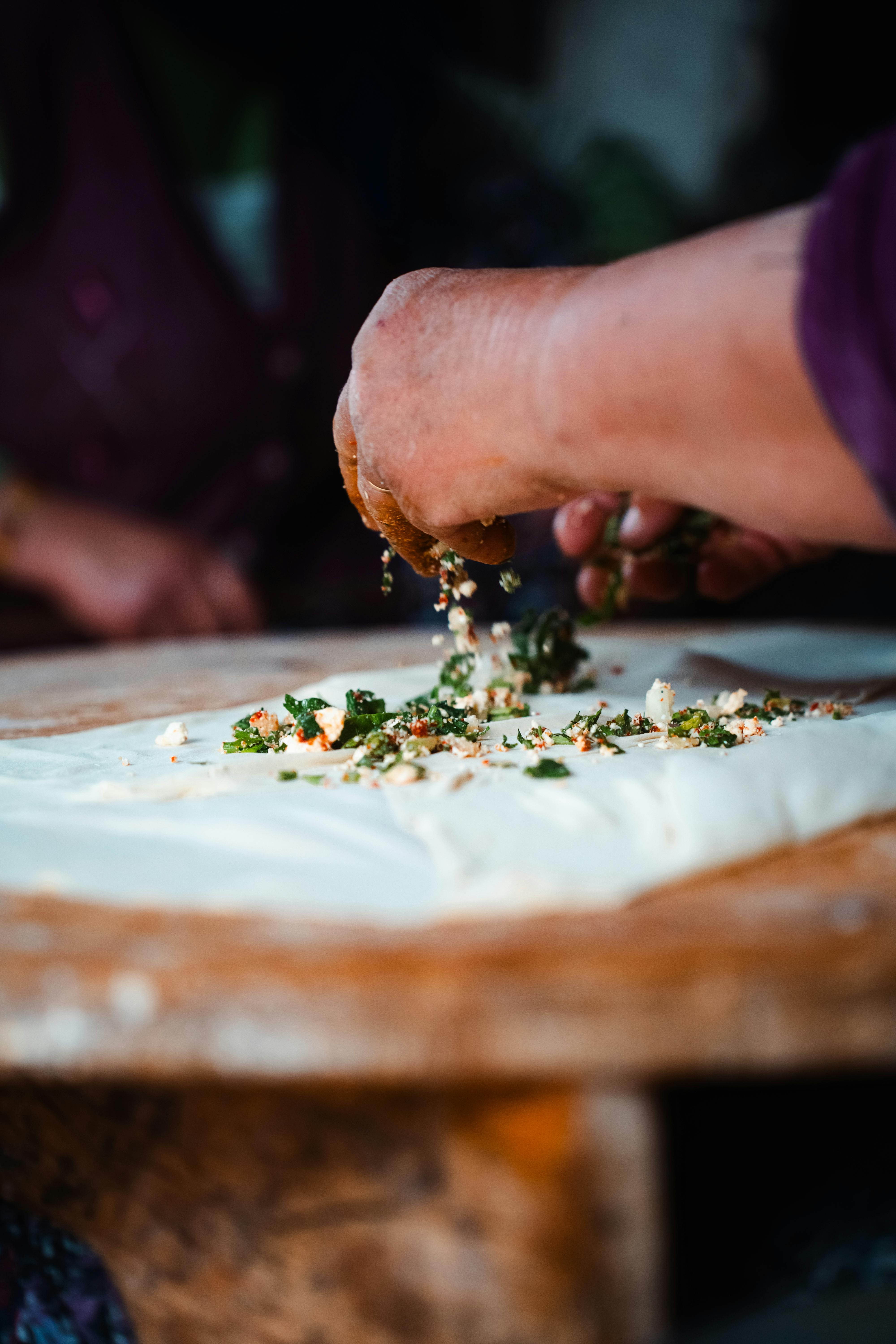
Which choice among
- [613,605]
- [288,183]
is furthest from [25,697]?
[288,183]

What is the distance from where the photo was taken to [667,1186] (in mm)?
500

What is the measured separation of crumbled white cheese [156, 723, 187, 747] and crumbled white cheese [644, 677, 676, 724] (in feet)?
1.55

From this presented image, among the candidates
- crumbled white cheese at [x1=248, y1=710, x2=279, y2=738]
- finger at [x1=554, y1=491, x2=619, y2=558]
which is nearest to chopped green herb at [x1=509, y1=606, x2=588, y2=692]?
finger at [x1=554, y1=491, x2=619, y2=558]

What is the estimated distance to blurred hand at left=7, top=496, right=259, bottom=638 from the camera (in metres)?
2.53

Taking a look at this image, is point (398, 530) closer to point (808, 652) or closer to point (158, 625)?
point (808, 652)

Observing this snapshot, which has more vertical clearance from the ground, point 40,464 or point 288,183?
point 288,183

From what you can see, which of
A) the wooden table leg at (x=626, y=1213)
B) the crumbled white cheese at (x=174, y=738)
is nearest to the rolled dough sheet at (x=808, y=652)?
the crumbled white cheese at (x=174, y=738)

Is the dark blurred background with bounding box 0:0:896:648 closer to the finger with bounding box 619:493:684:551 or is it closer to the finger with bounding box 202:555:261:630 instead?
the finger with bounding box 202:555:261:630

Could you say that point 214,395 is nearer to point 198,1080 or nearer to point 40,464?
point 40,464

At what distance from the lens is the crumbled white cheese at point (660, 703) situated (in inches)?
39.7

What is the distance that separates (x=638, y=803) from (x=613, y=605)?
823 millimetres

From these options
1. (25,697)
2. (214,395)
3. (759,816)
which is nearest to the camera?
(759,816)

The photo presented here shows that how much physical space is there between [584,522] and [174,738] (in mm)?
630

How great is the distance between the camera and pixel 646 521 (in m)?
1.36
